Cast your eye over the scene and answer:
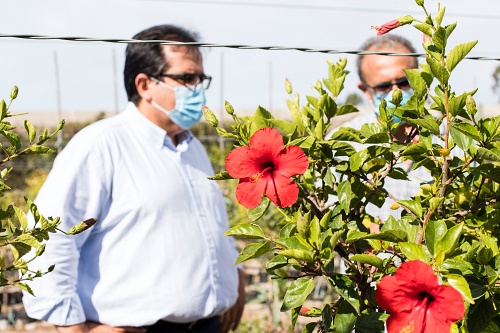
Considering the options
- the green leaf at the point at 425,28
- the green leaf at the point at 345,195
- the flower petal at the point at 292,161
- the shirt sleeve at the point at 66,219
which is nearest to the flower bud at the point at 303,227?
the flower petal at the point at 292,161

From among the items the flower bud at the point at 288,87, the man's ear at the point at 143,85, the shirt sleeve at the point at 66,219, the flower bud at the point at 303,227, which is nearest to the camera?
the flower bud at the point at 303,227

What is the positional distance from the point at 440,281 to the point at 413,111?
371 mm

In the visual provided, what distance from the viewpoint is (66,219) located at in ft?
7.39

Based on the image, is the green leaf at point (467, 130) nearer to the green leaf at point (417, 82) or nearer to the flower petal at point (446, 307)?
the green leaf at point (417, 82)

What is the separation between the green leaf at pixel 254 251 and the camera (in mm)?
1063

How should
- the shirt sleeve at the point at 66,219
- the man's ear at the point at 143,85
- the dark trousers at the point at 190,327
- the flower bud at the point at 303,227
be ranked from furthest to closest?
the man's ear at the point at 143,85 → the dark trousers at the point at 190,327 → the shirt sleeve at the point at 66,219 → the flower bud at the point at 303,227

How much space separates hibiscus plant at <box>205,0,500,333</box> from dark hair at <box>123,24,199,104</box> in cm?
154

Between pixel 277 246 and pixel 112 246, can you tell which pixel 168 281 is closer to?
pixel 112 246

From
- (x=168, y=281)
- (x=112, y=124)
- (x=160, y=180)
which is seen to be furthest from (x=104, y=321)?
(x=112, y=124)

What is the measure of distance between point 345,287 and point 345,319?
90 millimetres

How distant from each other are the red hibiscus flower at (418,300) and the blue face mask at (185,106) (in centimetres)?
197

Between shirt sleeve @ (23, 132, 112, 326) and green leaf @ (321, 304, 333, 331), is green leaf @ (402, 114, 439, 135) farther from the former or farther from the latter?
shirt sleeve @ (23, 132, 112, 326)

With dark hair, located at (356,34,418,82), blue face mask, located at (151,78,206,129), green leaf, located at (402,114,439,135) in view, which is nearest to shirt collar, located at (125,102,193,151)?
blue face mask, located at (151,78,206,129)

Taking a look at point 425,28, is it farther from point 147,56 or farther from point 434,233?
point 147,56
